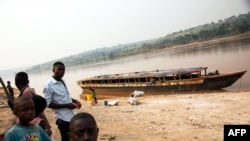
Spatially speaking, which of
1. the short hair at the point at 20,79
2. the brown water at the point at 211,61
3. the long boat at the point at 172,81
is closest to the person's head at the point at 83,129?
the short hair at the point at 20,79

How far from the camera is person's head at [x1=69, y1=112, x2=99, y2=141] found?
222 cm

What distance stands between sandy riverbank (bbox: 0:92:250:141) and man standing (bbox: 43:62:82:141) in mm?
1703

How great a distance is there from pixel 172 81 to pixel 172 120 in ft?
32.9

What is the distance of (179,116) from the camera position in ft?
40.1

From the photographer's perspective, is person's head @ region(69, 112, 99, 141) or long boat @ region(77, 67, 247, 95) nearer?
person's head @ region(69, 112, 99, 141)

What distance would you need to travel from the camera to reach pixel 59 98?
4289 millimetres

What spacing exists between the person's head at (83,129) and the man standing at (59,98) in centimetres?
203

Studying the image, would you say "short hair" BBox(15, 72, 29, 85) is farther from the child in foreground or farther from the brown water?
the brown water

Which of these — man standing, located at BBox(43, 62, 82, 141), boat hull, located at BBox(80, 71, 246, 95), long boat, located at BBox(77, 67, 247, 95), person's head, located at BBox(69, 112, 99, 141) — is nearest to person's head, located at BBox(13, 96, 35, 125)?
person's head, located at BBox(69, 112, 99, 141)

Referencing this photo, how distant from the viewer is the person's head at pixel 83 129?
2.22m

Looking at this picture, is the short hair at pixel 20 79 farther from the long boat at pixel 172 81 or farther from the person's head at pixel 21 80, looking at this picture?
the long boat at pixel 172 81

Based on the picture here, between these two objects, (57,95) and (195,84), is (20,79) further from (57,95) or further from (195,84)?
(195,84)

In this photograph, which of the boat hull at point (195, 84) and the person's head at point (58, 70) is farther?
the boat hull at point (195, 84)

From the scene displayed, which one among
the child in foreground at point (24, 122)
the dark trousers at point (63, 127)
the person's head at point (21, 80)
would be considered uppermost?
the person's head at point (21, 80)
